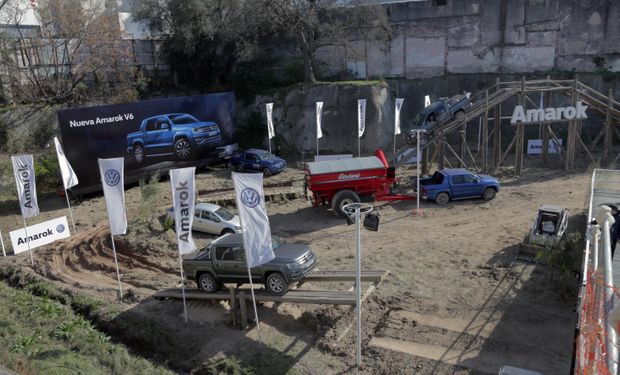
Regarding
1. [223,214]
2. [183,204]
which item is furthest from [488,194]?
[183,204]

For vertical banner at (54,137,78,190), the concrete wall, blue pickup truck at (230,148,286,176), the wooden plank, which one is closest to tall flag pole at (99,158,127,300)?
the wooden plank

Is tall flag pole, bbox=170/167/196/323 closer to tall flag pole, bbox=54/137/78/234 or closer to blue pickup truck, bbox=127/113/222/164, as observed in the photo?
tall flag pole, bbox=54/137/78/234

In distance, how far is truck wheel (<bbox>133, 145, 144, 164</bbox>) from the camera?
2691cm

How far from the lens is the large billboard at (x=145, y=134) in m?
25.2

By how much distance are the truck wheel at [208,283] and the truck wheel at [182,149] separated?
15.0 m

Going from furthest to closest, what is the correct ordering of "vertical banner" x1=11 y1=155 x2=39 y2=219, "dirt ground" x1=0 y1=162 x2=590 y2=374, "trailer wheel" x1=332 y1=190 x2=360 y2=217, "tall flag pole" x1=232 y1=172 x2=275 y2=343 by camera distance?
"trailer wheel" x1=332 y1=190 x2=360 y2=217
"vertical banner" x1=11 y1=155 x2=39 y2=219
"tall flag pole" x1=232 y1=172 x2=275 y2=343
"dirt ground" x1=0 y1=162 x2=590 y2=374

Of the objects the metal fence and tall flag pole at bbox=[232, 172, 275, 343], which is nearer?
the metal fence

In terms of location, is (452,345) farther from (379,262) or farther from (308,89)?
(308,89)

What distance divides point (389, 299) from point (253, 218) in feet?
14.8

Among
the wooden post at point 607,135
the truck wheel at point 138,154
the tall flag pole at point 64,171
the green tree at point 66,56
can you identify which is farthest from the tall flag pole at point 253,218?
the green tree at point 66,56

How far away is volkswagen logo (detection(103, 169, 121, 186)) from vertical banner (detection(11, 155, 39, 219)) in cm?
520

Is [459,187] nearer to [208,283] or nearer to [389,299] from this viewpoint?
[389,299]

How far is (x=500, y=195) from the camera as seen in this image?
22750mm

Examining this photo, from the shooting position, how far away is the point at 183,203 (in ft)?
43.1
